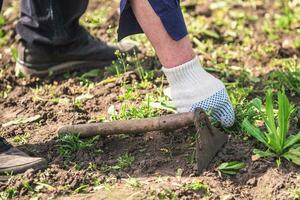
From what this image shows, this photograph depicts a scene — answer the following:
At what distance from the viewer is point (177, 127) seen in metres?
2.82

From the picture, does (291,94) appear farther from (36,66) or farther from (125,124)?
(36,66)

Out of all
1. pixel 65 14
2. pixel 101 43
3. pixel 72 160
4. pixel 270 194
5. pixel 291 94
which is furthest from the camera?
pixel 101 43

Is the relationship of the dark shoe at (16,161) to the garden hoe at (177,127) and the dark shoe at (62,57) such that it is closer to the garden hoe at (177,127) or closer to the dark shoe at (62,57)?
the garden hoe at (177,127)

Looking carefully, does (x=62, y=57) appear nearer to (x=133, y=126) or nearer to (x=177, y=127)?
(x=133, y=126)

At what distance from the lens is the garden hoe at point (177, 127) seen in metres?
2.73

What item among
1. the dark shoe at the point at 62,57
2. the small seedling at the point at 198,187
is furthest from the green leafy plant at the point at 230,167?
the dark shoe at the point at 62,57

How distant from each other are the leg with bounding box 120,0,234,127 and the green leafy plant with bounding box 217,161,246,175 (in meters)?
0.28

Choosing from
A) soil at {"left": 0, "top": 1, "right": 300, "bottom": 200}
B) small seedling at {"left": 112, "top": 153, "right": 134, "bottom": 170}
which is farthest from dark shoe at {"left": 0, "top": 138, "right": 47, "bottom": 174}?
small seedling at {"left": 112, "top": 153, "right": 134, "bottom": 170}

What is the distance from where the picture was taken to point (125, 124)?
2.90 meters

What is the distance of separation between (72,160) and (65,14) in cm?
120

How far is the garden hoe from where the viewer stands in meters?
2.73

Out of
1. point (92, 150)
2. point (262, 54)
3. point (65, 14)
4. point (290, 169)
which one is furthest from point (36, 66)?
point (290, 169)

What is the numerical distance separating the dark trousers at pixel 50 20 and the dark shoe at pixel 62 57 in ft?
0.23

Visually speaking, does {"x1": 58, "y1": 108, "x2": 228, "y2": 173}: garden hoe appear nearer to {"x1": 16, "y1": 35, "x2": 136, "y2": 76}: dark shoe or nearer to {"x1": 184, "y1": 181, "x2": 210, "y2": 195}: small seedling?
{"x1": 184, "y1": 181, "x2": 210, "y2": 195}: small seedling
